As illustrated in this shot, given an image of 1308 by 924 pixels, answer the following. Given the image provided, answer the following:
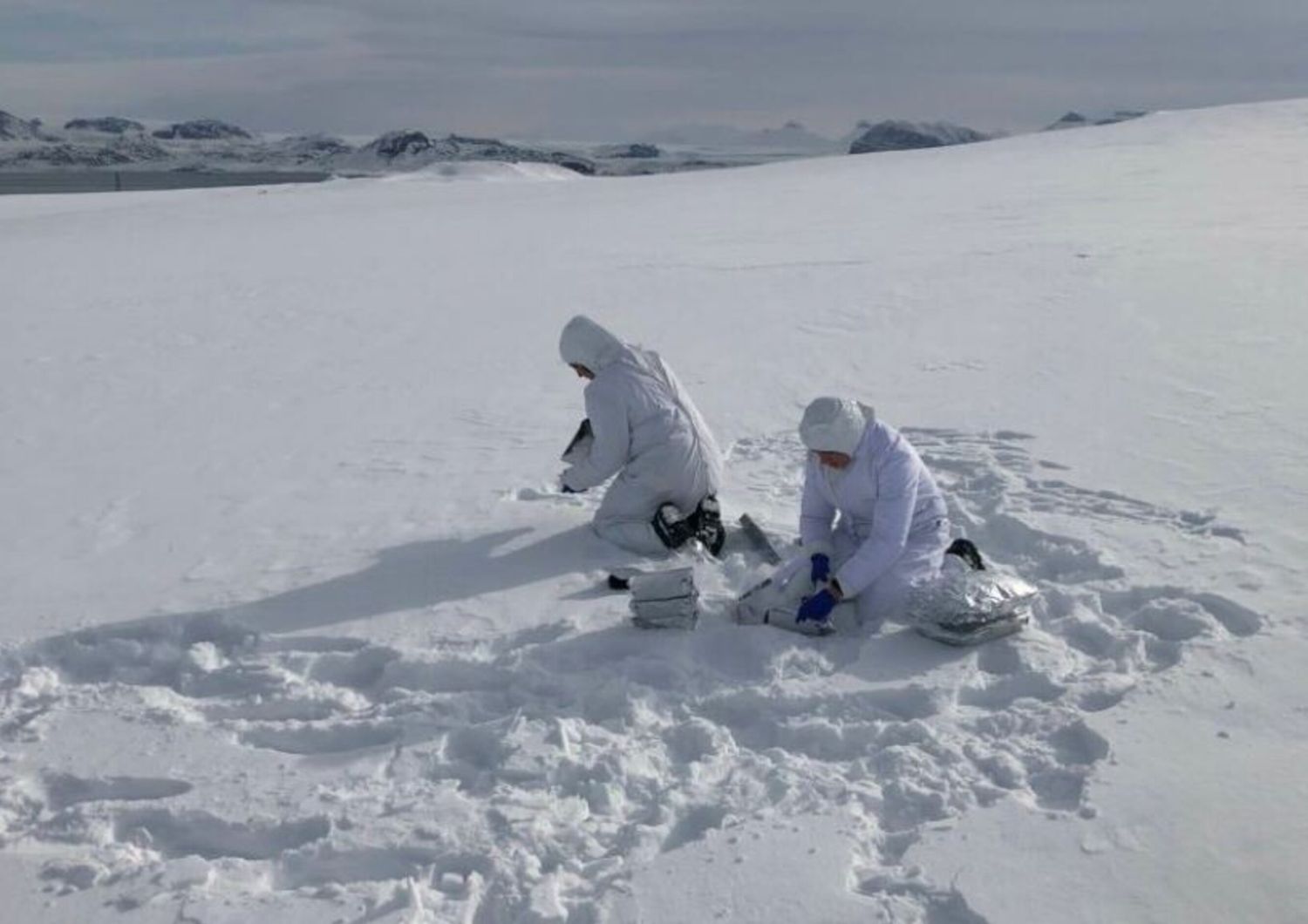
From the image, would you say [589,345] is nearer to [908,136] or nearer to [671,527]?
[671,527]

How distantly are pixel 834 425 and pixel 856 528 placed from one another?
57cm

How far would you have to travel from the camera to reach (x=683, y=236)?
52.7 ft

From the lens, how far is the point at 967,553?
5012mm

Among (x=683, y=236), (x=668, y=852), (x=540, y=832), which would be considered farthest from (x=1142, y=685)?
(x=683, y=236)

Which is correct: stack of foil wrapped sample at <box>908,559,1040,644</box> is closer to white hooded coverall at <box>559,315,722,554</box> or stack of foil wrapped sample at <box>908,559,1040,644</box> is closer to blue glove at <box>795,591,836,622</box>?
blue glove at <box>795,591,836,622</box>

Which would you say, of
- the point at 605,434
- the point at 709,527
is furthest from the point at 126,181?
the point at 709,527

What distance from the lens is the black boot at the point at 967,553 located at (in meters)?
5.00

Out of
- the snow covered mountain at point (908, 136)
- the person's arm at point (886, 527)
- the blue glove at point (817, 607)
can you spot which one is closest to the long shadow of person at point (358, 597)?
the blue glove at point (817, 607)

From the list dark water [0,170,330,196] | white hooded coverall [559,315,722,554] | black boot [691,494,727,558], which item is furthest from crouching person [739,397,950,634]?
dark water [0,170,330,196]

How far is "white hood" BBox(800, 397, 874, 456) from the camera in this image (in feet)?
15.2

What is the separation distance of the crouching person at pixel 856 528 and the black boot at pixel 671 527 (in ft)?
2.16

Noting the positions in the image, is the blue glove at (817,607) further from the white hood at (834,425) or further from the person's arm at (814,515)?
the white hood at (834,425)

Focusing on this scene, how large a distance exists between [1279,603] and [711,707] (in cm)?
218

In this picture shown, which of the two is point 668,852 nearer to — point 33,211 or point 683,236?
point 683,236
